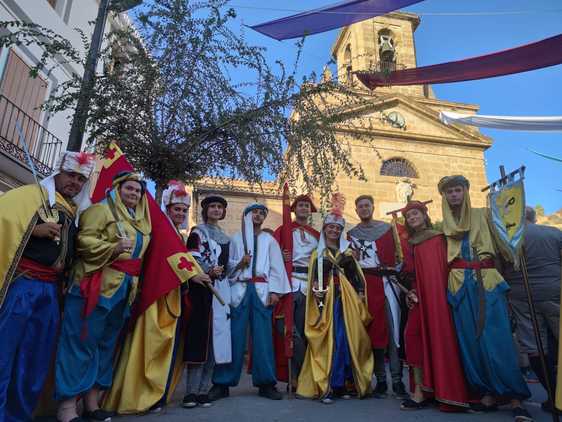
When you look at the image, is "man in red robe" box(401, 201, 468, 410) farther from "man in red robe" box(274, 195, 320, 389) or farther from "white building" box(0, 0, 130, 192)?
"white building" box(0, 0, 130, 192)

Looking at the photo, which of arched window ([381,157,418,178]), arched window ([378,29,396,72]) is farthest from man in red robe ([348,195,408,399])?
arched window ([378,29,396,72])

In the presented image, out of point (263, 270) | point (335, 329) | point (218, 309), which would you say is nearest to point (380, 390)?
point (335, 329)

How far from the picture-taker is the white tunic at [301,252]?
433 cm

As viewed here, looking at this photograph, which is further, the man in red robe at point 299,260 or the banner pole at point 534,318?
the man in red robe at point 299,260

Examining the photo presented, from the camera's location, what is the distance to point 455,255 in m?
3.63

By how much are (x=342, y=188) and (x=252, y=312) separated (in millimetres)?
13321

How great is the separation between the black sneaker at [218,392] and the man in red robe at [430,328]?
1.63 meters

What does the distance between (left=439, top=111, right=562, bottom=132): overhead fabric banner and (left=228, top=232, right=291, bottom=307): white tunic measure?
8285mm

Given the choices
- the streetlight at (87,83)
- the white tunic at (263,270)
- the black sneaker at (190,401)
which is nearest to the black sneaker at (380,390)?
the white tunic at (263,270)

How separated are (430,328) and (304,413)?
1351mm

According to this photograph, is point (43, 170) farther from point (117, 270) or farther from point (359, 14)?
point (359, 14)

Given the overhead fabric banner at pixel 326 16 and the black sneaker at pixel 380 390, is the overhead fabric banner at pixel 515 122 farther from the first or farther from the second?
the black sneaker at pixel 380 390

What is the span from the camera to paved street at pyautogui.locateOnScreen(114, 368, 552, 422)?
3.02m

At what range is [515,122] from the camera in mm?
9828
